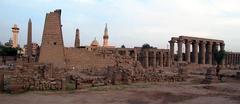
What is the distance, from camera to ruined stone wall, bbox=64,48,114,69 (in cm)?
3115

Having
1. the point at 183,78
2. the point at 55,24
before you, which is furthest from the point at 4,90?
the point at 183,78

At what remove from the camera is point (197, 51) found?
60.5 metres

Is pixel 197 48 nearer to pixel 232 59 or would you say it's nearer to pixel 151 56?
pixel 151 56

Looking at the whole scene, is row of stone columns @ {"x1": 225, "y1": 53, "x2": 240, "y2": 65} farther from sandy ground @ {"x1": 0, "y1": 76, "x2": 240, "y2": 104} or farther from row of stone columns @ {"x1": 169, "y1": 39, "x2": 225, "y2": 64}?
sandy ground @ {"x1": 0, "y1": 76, "x2": 240, "y2": 104}

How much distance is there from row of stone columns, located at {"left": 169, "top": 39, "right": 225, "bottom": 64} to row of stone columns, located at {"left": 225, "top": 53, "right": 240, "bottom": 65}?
9.11 metres

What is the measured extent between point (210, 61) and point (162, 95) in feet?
161

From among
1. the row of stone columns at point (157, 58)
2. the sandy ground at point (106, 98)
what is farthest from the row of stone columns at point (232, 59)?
the sandy ground at point (106, 98)

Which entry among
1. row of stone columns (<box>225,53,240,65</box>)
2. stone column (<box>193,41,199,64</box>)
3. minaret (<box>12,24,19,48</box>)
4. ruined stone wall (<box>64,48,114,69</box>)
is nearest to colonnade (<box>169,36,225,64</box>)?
stone column (<box>193,41,199,64</box>)

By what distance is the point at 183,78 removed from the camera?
28172mm

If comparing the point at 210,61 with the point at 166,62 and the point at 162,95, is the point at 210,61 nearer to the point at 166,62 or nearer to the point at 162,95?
the point at 166,62

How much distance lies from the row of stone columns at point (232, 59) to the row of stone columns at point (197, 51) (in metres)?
9.11

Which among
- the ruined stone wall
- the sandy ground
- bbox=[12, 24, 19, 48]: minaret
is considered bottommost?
the sandy ground

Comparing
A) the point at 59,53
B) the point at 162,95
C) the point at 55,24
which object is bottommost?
the point at 162,95

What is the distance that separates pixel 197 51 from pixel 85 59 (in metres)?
32.8
